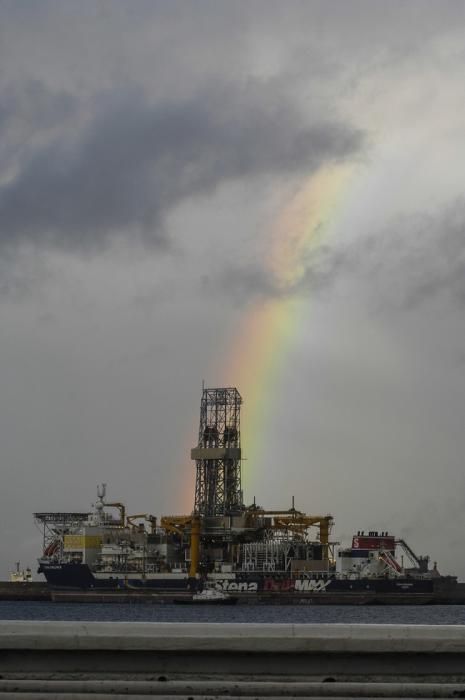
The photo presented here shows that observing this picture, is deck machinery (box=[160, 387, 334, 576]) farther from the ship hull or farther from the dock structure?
the dock structure

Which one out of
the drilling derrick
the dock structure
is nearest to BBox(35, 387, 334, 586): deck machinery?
the drilling derrick

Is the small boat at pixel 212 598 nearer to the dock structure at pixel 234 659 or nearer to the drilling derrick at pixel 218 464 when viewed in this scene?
the drilling derrick at pixel 218 464

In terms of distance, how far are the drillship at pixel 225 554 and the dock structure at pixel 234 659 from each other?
98231 millimetres

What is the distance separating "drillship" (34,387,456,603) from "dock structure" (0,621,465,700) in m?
98.2

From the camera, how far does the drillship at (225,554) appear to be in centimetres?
10481

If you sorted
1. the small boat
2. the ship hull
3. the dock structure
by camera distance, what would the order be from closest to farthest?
the dock structure, the small boat, the ship hull

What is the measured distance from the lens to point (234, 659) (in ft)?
21.2

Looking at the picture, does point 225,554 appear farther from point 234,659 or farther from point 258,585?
point 234,659

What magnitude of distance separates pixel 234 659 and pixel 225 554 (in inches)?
4379

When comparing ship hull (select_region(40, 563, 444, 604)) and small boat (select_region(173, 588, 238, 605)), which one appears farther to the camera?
ship hull (select_region(40, 563, 444, 604))

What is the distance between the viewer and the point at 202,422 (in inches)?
4739

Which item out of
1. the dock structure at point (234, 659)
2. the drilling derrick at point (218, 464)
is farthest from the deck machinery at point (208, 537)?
the dock structure at point (234, 659)

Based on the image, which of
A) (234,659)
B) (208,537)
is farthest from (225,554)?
(234,659)

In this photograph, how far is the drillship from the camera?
10481cm
